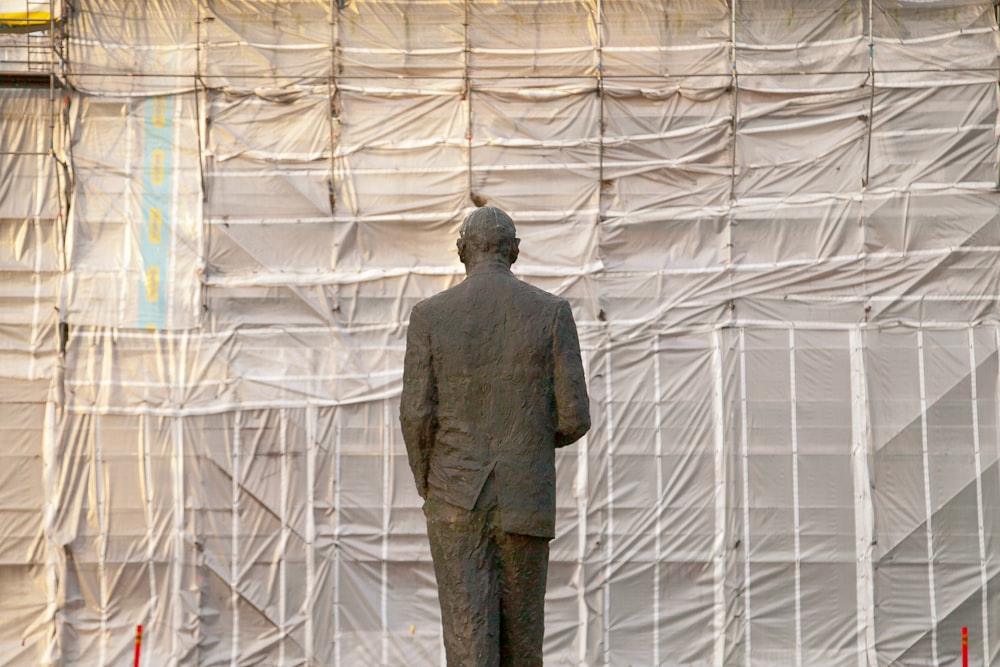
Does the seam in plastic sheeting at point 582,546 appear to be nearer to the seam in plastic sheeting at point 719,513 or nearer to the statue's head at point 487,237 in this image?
the seam in plastic sheeting at point 719,513

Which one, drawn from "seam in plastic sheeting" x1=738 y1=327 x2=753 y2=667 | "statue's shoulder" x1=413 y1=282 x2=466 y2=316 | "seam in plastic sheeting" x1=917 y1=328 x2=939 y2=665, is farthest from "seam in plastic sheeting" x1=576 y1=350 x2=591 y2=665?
"statue's shoulder" x1=413 y1=282 x2=466 y2=316

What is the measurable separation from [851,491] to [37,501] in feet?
23.3

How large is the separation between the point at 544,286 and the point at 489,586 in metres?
7.28

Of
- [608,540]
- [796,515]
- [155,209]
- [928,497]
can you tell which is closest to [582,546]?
[608,540]

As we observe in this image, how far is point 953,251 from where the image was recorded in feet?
39.4

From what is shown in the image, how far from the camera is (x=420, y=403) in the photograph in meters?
5.07

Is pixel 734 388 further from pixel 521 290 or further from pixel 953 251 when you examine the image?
pixel 521 290

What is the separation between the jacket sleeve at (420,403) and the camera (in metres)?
5.07

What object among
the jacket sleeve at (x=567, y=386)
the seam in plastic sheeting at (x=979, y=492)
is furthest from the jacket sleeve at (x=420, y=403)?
the seam in plastic sheeting at (x=979, y=492)

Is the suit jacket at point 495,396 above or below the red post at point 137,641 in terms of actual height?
above

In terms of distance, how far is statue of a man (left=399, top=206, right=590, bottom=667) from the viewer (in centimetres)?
496

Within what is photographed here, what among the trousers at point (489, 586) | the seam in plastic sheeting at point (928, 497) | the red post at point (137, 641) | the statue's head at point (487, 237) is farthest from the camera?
the seam in plastic sheeting at point (928, 497)

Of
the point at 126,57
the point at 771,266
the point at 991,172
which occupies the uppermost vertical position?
the point at 126,57

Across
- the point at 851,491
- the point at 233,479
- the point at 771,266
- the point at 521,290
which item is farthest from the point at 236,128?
the point at 521,290
